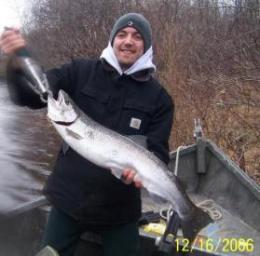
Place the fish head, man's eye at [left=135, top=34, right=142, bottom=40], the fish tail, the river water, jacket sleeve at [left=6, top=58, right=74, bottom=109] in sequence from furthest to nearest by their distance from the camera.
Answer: the river water
man's eye at [left=135, top=34, right=142, bottom=40]
the fish tail
jacket sleeve at [left=6, top=58, right=74, bottom=109]
the fish head

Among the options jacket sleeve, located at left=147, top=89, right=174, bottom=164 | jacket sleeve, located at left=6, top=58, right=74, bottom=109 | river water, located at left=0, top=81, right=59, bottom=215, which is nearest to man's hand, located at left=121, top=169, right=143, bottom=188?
jacket sleeve, located at left=147, top=89, right=174, bottom=164

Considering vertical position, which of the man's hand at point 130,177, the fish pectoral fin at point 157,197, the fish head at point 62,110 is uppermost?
the fish head at point 62,110

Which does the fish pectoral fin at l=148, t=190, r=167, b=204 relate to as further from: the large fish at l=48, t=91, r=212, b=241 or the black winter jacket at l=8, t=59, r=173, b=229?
the black winter jacket at l=8, t=59, r=173, b=229

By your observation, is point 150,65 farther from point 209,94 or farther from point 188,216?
point 209,94

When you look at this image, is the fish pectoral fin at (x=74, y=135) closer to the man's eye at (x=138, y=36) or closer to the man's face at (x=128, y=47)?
the man's face at (x=128, y=47)

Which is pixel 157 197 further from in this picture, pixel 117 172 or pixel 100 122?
pixel 100 122

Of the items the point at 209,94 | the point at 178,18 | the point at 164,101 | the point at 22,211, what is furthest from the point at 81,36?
the point at 164,101

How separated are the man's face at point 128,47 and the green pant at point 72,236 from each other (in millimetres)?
1185

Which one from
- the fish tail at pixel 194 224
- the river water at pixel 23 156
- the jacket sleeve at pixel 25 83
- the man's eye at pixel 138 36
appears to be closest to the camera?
the jacket sleeve at pixel 25 83

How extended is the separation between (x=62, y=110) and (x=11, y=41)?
22.7 inches

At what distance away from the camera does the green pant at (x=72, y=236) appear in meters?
3.52

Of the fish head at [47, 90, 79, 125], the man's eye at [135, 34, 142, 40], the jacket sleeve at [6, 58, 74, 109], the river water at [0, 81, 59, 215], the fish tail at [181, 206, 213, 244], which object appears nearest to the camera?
the fish head at [47, 90, 79, 125]

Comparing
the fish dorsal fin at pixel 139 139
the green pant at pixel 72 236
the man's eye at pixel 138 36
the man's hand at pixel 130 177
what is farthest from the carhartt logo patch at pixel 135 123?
the green pant at pixel 72 236

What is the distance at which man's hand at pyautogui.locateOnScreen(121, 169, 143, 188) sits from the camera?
129 inches
